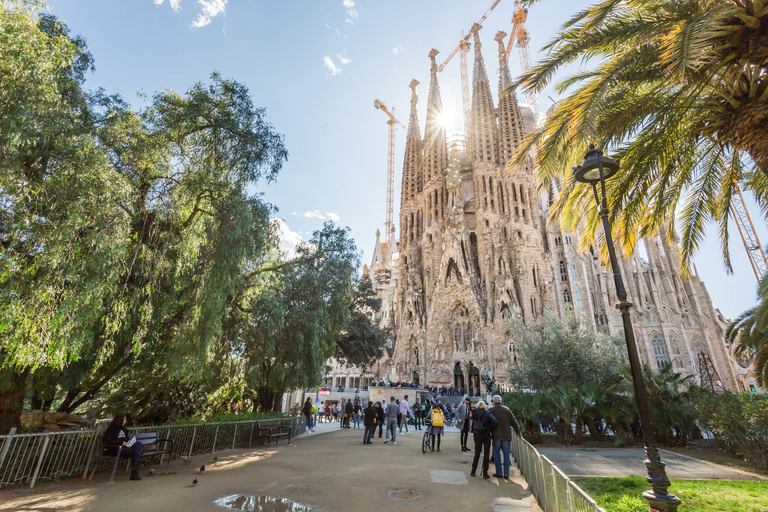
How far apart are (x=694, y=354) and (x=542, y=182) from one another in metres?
44.0

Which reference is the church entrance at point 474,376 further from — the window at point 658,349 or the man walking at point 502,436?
the man walking at point 502,436

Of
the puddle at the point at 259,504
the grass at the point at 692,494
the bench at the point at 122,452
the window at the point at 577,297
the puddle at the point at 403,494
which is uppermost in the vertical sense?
the window at the point at 577,297

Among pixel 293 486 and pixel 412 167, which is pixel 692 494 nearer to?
pixel 293 486

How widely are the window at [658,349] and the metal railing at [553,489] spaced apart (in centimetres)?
4256

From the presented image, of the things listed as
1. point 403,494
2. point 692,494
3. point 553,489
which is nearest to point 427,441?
point 403,494

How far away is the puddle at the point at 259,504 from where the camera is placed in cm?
482

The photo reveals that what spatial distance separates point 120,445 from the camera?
20.7ft

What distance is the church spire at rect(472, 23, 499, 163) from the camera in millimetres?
46531

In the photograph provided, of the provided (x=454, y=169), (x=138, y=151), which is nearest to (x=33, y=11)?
(x=138, y=151)

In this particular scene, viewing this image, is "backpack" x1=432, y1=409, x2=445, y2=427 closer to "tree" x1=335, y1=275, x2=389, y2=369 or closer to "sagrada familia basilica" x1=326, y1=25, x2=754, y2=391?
"tree" x1=335, y1=275, x2=389, y2=369

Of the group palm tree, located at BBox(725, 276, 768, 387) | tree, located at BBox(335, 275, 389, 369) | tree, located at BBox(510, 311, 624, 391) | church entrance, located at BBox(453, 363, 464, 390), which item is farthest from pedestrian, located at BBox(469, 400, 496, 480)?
church entrance, located at BBox(453, 363, 464, 390)

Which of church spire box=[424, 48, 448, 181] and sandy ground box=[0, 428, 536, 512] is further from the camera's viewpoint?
church spire box=[424, 48, 448, 181]

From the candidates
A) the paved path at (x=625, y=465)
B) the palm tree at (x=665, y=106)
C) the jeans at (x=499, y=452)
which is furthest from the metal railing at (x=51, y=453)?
the palm tree at (x=665, y=106)

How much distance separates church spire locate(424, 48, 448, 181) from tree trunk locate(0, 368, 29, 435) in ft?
158
